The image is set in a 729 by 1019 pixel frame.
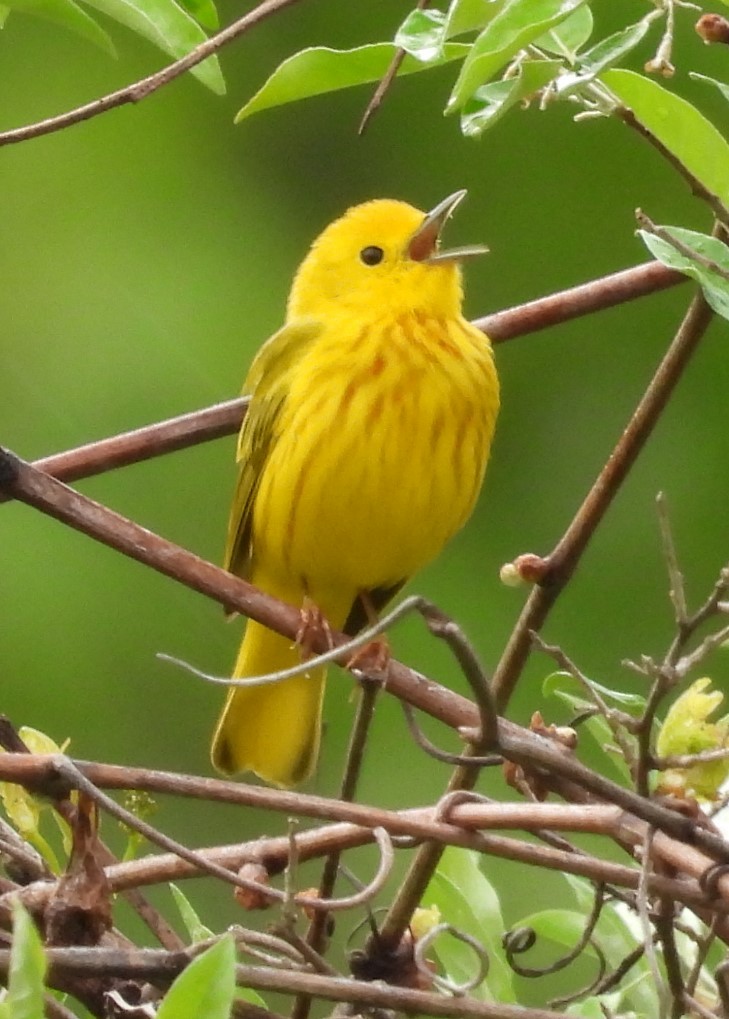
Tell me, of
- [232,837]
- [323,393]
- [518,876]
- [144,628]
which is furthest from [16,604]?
[323,393]

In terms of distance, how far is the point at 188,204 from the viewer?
621 centimetres

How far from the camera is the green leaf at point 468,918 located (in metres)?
1.99

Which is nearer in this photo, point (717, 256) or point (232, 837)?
point (717, 256)

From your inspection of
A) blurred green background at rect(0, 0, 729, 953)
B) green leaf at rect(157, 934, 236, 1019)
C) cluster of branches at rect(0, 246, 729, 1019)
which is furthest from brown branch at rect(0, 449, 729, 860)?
blurred green background at rect(0, 0, 729, 953)

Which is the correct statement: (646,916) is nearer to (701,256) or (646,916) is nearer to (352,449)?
(701,256)

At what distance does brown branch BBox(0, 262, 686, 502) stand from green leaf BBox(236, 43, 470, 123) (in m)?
0.45

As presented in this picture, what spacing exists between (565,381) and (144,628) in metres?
1.50

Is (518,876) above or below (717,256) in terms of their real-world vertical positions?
below

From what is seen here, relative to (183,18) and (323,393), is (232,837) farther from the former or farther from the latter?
(183,18)

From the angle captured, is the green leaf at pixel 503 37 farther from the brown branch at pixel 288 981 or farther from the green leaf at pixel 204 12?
the brown branch at pixel 288 981

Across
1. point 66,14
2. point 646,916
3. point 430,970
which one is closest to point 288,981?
point 646,916

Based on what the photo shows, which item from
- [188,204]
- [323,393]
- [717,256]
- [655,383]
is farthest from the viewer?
[188,204]

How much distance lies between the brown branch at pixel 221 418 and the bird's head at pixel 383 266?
838 millimetres

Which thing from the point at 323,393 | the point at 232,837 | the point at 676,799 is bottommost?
the point at 232,837
